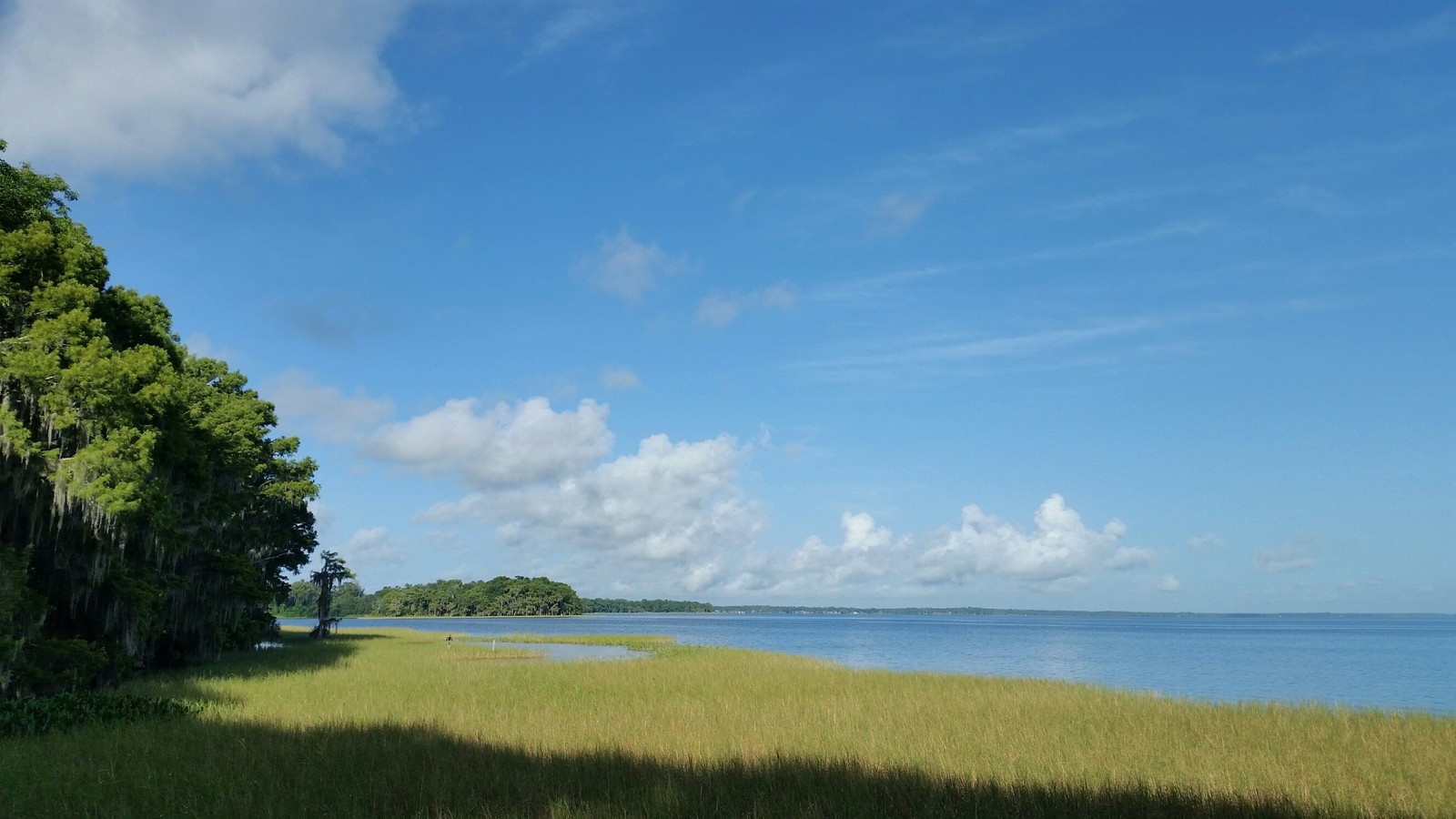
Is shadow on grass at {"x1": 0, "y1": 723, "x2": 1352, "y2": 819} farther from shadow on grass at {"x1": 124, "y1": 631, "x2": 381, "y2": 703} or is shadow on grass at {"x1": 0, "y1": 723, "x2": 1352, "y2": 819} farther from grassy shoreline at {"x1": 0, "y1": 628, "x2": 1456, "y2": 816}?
shadow on grass at {"x1": 124, "y1": 631, "x2": 381, "y2": 703}

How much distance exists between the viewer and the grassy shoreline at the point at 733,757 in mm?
A: 10570

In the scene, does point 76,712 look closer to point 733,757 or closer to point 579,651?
point 733,757

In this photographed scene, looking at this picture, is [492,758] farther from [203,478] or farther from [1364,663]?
[1364,663]

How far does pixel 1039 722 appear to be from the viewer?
60.3 ft

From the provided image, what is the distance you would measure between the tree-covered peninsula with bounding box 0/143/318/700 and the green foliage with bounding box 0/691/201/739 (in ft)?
4.81

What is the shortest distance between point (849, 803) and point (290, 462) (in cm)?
4240

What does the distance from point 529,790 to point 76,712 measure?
40.7 feet

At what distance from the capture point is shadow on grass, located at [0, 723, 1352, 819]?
1021cm

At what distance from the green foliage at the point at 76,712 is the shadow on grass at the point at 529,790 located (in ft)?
13.6

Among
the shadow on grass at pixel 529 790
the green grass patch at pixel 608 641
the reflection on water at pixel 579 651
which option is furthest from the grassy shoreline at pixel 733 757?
the green grass patch at pixel 608 641

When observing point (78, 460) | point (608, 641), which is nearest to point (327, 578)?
point (608, 641)

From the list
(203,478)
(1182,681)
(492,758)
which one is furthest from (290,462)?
(1182,681)

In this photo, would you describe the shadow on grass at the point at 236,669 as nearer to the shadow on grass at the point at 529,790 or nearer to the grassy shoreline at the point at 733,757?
the grassy shoreline at the point at 733,757

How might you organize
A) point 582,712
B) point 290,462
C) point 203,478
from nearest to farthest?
1. point 582,712
2. point 203,478
3. point 290,462
